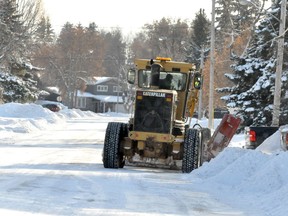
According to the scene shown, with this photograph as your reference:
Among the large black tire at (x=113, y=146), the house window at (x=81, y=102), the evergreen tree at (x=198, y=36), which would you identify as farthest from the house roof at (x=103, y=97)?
the large black tire at (x=113, y=146)

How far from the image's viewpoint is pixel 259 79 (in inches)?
1298

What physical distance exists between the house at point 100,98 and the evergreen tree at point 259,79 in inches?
3486

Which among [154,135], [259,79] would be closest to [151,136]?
[154,135]

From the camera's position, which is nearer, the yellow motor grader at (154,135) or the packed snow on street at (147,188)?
the packed snow on street at (147,188)

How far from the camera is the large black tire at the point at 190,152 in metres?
15.0

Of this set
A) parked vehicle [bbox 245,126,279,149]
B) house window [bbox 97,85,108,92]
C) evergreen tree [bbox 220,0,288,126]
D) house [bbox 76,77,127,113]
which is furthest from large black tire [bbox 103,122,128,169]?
house window [bbox 97,85,108,92]

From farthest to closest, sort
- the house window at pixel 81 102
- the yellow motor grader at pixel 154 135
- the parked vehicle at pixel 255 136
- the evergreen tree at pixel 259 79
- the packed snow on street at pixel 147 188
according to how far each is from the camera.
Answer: the house window at pixel 81 102 < the evergreen tree at pixel 259 79 < the parked vehicle at pixel 255 136 < the yellow motor grader at pixel 154 135 < the packed snow on street at pixel 147 188

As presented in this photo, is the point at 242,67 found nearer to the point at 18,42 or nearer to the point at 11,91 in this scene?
the point at 18,42

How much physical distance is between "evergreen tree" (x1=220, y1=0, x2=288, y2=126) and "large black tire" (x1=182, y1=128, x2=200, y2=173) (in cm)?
1646

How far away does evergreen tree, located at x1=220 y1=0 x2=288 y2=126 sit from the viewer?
32.0 meters

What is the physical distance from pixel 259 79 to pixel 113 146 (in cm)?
1901

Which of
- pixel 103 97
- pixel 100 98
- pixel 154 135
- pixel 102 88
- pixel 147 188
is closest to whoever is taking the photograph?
pixel 147 188

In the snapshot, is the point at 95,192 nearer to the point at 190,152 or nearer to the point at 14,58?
the point at 190,152

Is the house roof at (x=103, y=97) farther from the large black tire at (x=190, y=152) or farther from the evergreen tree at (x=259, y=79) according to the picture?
the large black tire at (x=190, y=152)
